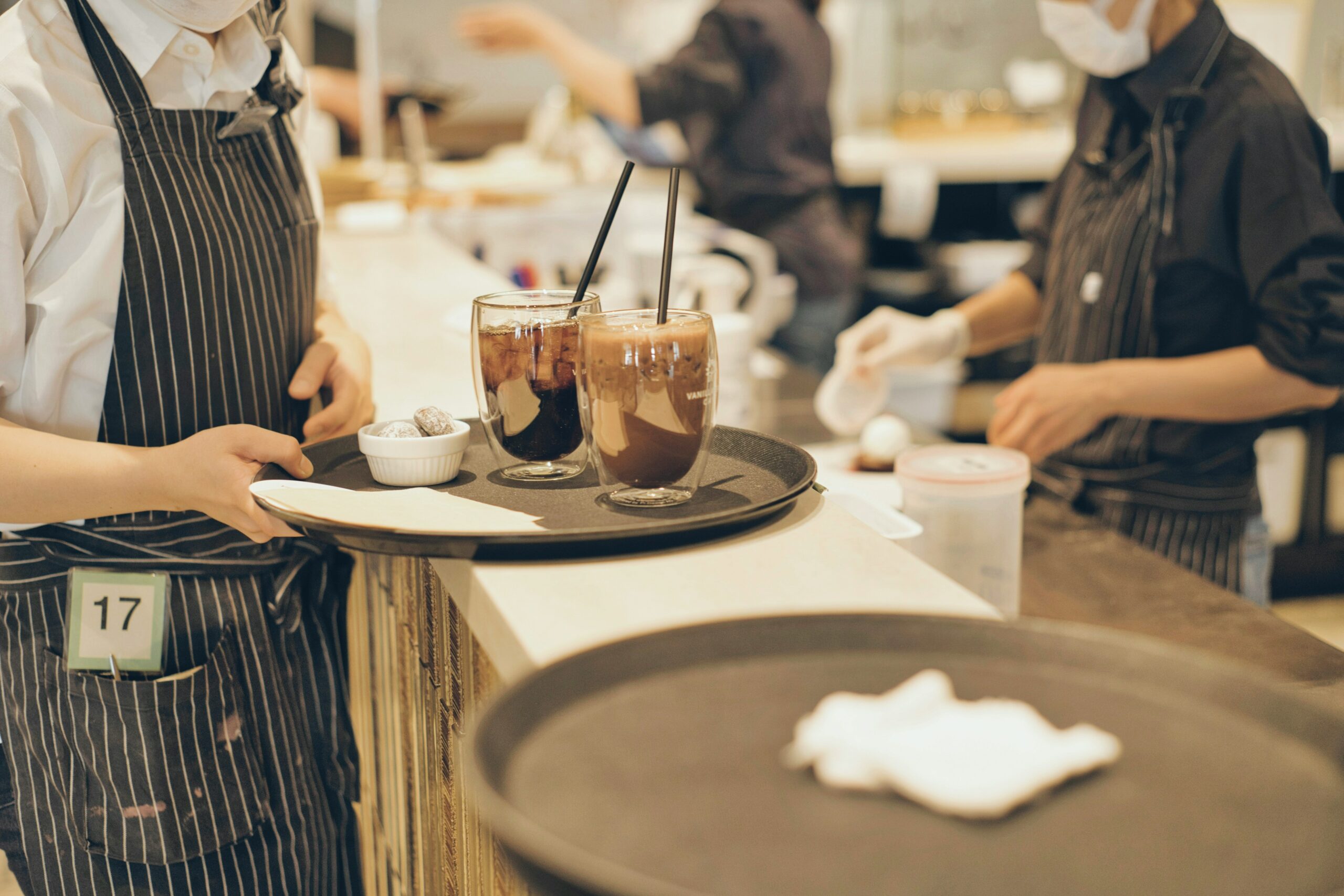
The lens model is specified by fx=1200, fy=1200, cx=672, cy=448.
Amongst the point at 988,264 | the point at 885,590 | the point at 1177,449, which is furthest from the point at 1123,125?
the point at 988,264

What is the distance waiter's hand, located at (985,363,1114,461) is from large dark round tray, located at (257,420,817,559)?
26.5 inches

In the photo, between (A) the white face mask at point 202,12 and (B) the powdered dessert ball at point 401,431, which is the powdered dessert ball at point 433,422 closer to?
(B) the powdered dessert ball at point 401,431

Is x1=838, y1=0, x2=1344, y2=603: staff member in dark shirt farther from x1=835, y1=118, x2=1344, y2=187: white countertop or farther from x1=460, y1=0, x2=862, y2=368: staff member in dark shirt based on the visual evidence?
x1=835, y1=118, x2=1344, y2=187: white countertop

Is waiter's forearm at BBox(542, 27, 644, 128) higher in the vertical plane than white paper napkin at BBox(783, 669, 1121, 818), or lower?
higher

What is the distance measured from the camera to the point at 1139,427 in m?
1.83

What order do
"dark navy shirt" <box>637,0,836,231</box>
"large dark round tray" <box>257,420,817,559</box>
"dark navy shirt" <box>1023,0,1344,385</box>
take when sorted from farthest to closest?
1. "dark navy shirt" <box>637,0,836,231</box>
2. "dark navy shirt" <box>1023,0,1344,385</box>
3. "large dark round tray" <box>257,420,817,559</box>

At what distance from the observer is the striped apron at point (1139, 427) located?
1785 millimetres

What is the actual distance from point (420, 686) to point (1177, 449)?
3.91 feet

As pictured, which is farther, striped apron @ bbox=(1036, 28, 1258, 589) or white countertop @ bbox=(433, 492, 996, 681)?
striped apron @ bbox=(1036, 28, 1258, 589)

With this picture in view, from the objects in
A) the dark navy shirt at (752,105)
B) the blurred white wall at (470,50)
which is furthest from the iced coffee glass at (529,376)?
the blurred white wall at (470,50)

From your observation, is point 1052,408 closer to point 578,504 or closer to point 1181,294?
point 1181,294

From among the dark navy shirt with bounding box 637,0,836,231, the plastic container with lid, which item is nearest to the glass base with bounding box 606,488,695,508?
the plastic container with lid

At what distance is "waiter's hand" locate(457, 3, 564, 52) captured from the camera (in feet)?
12.2

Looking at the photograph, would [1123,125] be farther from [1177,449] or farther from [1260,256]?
[1177,449]
